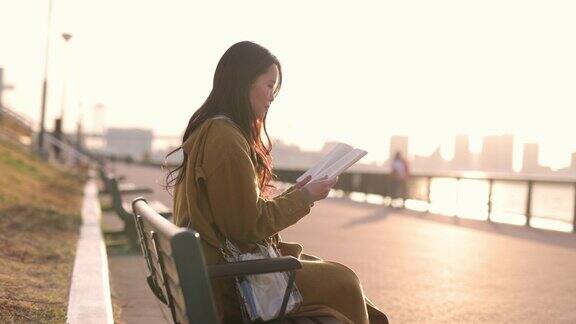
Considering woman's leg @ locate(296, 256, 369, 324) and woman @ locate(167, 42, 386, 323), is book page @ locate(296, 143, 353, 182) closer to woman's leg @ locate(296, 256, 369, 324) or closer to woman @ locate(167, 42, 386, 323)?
woman @ locate(167, 42, 386, 323)

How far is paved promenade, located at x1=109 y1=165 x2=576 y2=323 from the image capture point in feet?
24.2

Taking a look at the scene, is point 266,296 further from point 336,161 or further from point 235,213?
point 336,161

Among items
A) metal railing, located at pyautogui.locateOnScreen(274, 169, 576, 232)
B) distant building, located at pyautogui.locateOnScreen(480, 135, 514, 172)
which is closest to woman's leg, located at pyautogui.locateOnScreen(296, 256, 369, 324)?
metal railing, located at pyautogui.locateOnScreen(274, 169, 576, 232)

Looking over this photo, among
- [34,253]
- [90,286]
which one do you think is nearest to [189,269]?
[90,286]

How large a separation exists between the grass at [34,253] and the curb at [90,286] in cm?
9

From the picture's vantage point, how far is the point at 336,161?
377 cm

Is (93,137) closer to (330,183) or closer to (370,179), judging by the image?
(370,179)

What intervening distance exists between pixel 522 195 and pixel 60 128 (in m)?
31.6

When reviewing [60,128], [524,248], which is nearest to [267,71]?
[524,248]

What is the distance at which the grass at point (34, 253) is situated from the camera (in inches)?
223

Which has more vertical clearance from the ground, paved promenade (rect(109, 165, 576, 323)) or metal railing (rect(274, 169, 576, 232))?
metal railing (rect(274, 169, 576, 232))

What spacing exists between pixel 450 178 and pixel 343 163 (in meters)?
19.8

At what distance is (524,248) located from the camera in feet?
43.3

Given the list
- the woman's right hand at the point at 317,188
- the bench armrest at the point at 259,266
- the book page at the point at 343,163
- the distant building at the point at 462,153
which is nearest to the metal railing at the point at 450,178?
the book page at the point at 343,163
